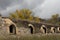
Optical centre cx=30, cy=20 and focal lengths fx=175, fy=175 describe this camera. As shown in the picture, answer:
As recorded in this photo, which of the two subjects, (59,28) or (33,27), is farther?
(59,28)

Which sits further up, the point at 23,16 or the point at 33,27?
the point at 23,16

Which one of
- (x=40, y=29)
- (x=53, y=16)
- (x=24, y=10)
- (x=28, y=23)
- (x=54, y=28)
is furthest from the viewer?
(x=53, y=16)

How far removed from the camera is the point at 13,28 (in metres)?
24.6

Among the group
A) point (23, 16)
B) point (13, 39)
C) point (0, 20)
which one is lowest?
point (13, 39)

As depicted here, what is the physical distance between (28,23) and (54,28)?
9226mm

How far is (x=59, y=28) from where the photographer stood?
36.3m

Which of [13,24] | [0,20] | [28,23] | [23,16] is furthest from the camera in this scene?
[23,16]

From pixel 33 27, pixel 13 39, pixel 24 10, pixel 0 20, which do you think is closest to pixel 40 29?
pixel 33 27

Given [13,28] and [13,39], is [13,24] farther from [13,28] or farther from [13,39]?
[13,39]

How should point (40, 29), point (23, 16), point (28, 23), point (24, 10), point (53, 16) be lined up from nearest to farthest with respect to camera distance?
point (28, 23), point (40, 29), point (23, 16), point (24, 10), point (53, 16)

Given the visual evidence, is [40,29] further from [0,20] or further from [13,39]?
[13,39]

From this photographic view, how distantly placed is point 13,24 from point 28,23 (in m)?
3.38

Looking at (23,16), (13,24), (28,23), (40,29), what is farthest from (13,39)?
(23,16)

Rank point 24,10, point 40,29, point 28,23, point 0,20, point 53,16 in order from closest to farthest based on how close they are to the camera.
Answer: point 0,20
point 28,23
point 40,29
point 24,10
point 53,16
